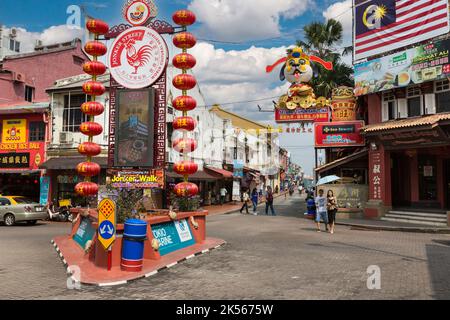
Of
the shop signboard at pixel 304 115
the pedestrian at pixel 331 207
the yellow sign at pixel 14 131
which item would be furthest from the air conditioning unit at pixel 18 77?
the pedestrian at pixel 331 207

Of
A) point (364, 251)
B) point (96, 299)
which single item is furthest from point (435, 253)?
point (96, 299)

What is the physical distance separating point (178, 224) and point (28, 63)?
25287 mm

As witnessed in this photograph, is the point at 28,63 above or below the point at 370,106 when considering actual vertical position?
above

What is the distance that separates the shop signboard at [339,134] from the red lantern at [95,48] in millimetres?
13886

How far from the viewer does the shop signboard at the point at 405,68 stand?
732 inches

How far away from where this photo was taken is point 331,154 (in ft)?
89.5

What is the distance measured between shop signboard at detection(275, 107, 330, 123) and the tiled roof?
96.5 inches

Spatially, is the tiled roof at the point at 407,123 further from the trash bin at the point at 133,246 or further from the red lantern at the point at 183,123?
the trash bin at the point at 133,246

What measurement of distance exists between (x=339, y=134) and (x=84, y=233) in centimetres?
1636

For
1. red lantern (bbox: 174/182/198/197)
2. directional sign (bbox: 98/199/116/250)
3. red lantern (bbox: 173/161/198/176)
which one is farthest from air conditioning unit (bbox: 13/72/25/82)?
directional sign (bbox: 98/199/116/250)

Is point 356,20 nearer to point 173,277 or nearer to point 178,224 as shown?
point 178,224

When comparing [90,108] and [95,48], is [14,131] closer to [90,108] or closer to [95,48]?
[90,108]

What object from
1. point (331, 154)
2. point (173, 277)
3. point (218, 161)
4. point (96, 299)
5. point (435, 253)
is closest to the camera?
point (96, 299)

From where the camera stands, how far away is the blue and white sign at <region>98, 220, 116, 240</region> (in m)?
8.66
